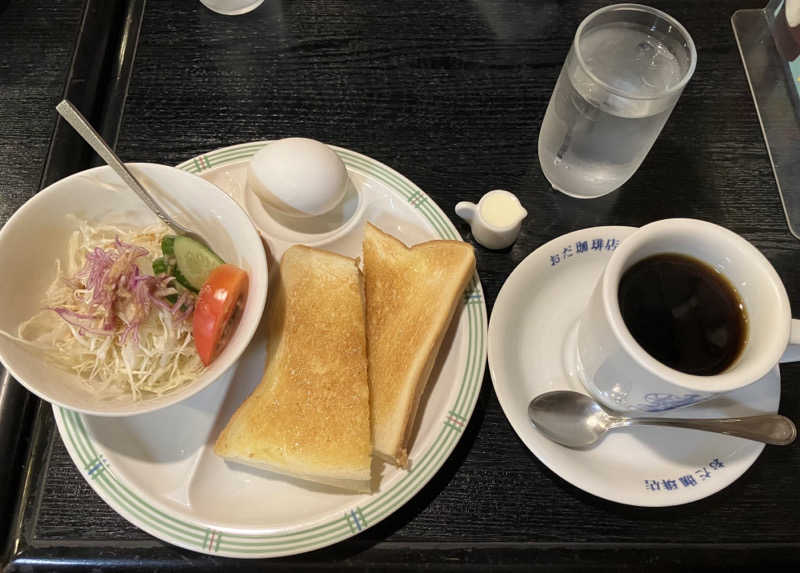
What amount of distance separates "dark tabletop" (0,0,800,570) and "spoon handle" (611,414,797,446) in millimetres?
206

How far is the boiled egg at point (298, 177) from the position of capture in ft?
3.78

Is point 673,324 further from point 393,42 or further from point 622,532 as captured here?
point 393,42

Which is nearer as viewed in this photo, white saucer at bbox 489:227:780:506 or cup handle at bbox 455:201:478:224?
white saucer at bbox 489:227:780:506

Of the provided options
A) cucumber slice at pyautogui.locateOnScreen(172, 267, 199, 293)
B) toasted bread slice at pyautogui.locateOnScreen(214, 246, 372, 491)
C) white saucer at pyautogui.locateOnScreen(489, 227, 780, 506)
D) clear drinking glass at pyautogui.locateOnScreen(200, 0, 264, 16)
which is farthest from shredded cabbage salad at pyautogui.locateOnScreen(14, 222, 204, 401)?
clear drinking glass at pyautogui.locateOnScreen(200, 0, 264, 16)

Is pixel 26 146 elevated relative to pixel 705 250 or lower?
lower

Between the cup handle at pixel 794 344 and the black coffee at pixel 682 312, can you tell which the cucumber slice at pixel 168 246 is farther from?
the cup handle at pixel 794 344

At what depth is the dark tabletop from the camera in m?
1.06

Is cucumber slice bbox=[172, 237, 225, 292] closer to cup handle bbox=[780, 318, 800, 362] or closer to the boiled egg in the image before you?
the boiled egg

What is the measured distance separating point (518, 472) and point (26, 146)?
4.73 ft

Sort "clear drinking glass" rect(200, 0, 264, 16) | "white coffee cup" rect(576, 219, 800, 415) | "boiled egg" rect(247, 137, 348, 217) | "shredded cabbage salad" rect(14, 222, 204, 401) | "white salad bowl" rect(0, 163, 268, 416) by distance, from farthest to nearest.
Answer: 1. "clear drinking glass" rect(200, 0, 264, 16)
2. "boiled egg" rect(247, 137, 348, 217)
3. "shredded cabbage salad" rect(14, 222, 204, 401)
4. "white salad bowl" rect(0, 163, 268, 416)
5. "white coffee cup" rect(576, 219, 800, 415)

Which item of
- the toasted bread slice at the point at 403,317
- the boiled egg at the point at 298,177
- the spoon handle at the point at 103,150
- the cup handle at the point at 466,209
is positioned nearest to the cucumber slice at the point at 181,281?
the spoon handle at the point at 103,150

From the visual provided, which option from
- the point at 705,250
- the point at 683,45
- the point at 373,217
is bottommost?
the point at 373,217

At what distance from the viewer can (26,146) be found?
4.78ft

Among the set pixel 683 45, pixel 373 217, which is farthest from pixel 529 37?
pixel 373 217
